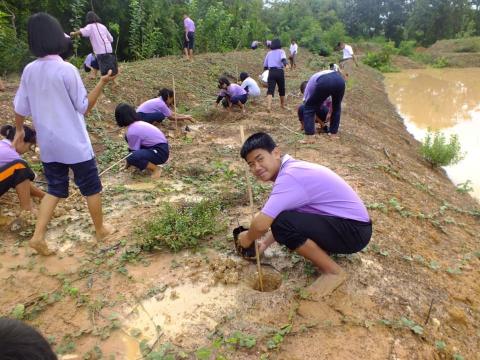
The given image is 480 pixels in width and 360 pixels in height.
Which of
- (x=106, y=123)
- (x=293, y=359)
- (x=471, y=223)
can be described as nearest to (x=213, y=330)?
(x=293, y=359)

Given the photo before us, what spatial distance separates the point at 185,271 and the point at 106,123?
4.52 m

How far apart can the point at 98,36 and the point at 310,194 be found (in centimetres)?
588

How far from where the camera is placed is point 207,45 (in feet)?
51.1

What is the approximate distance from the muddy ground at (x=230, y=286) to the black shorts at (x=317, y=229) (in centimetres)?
35

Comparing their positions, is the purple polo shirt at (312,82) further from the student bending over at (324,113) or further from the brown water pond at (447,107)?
the brown water pond at (447,107)

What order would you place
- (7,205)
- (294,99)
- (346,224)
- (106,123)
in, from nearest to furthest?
(346,224)
(7,205)
(106,123)
(294,99)

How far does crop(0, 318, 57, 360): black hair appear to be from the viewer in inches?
36.0

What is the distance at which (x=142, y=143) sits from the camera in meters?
4.57

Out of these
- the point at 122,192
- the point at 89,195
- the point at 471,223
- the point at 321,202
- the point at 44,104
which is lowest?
the point at 471,223

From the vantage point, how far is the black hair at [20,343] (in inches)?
36.0

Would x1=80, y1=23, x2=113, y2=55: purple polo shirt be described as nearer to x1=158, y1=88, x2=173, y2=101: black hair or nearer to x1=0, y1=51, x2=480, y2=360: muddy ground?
x1=158, y1=88, x2=173, y2=101: black hair

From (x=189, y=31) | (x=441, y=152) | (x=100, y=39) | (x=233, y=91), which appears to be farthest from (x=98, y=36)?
(x=441, y=152)

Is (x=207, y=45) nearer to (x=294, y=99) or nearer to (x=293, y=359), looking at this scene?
(x=294, y=99)

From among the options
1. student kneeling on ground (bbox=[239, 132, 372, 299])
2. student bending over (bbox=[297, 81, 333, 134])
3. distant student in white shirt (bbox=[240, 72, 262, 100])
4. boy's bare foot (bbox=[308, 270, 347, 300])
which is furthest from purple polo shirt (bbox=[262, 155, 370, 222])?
distant student in white shirt (bbox=[240, 72, 262, 100])
